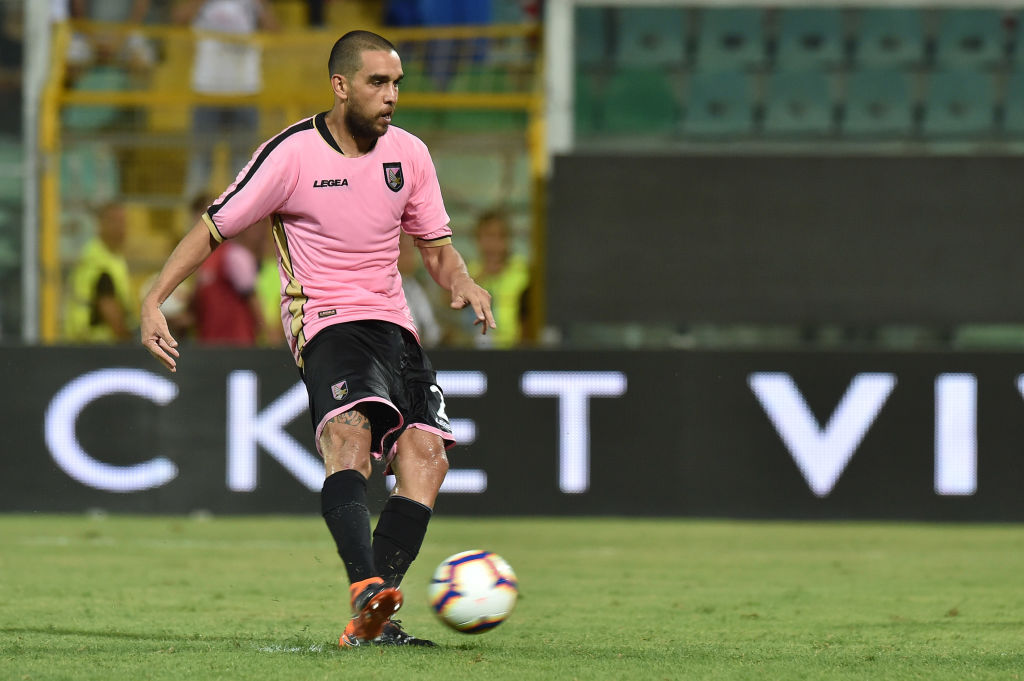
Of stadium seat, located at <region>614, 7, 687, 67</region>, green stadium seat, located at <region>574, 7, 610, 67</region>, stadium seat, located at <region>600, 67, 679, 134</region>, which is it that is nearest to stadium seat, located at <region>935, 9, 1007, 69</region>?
stadium seat, located at <region>614, 7, 687, 67</region>

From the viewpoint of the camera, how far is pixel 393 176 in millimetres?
5191

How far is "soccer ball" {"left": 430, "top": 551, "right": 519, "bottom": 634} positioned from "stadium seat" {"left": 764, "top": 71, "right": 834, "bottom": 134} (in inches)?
350

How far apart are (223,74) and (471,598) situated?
8.24 meters

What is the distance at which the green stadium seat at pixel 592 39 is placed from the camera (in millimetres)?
13047

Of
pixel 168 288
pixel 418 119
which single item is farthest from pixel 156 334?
pixel 418 119

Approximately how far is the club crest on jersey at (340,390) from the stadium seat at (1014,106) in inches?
374

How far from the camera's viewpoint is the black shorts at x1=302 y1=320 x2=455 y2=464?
4949 millimetres

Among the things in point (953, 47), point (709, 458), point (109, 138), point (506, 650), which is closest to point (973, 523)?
point (709, 458)

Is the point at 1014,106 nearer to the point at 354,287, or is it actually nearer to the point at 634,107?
the point at 634,107

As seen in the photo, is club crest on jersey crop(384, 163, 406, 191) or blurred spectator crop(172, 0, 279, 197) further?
blurred spectator crop(172, 0, 279, 197)

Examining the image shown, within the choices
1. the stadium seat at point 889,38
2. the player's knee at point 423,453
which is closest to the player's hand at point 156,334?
the player's knee at point 423,453

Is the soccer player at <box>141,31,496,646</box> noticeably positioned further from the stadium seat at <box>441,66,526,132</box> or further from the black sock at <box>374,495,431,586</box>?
the stadium seat at <box>441,66,526,132</box>

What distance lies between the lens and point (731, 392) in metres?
10.1

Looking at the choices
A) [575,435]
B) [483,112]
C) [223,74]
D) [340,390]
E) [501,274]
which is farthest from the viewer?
[223,74]
